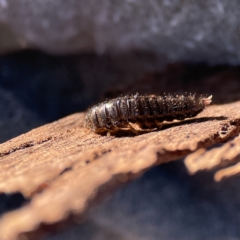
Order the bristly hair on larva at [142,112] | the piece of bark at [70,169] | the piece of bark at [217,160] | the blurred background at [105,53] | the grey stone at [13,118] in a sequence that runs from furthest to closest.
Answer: the blurred background at [105,53]
the grey stone at [13,118]
the bristly hair on larva at [142,112]
the piece of bark at [217,160]
the piece of bark at [70,169]

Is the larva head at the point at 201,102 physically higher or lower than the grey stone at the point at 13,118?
lower

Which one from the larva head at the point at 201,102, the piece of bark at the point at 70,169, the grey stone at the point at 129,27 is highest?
the grey stone at the point at 129,27

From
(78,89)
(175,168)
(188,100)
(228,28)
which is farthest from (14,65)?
(175,168)

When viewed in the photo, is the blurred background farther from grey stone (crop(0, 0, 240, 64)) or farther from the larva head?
the larva head

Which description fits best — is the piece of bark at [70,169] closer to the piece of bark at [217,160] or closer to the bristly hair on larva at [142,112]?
the piece of bark at [217,160]

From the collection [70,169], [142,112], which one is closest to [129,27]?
[142,112]

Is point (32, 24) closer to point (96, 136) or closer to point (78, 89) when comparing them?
point (78, 89)

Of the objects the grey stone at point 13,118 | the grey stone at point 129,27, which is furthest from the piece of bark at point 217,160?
the grey stone at point 13,118
